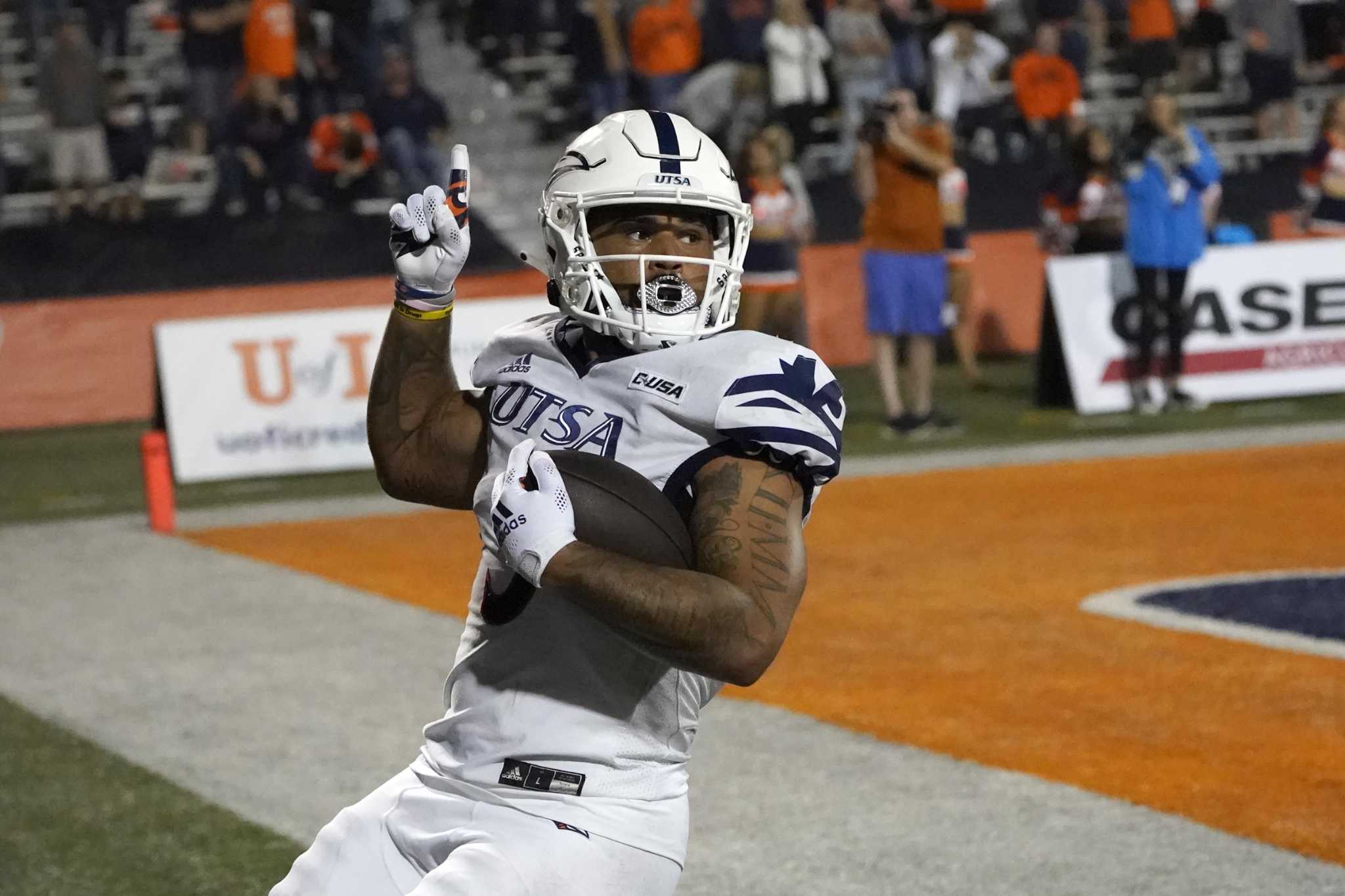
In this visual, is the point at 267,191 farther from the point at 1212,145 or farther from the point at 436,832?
the point at 436,832

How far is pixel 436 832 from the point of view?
2779mm

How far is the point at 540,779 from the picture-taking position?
2.74m

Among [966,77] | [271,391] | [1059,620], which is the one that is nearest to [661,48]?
[966,77]

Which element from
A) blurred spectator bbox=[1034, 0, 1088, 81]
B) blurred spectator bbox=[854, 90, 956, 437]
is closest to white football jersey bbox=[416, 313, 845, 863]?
blurred spectator bbox=[854, 90, 956, 437]

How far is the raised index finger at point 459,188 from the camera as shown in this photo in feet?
10.0

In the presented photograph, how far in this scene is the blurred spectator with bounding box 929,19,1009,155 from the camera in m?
18.5

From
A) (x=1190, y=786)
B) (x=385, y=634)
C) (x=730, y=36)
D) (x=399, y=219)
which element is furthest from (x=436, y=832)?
(x=730, y=36)

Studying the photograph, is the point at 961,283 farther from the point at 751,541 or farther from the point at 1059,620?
the point at 751,541

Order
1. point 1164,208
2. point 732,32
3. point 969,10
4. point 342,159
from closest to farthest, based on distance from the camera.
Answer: point 1164,208, point 342,159, point 732,32, point 969,10

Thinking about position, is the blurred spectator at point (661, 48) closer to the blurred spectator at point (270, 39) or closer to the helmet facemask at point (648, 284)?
the blurred spectator at point (270, 39)

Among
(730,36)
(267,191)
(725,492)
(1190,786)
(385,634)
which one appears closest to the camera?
(725,492)

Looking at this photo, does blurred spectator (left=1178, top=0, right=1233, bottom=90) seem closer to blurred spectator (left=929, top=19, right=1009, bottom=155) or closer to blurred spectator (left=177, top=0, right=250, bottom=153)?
blurred spectator (left=929, top=19, right=1009, bottom=155)

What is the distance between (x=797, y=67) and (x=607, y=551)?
1593 cm

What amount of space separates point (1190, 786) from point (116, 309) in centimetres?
1130
